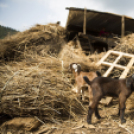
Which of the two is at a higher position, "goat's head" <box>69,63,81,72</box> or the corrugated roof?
the corrugated roof

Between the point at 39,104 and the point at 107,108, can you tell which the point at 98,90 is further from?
the point at 39,104

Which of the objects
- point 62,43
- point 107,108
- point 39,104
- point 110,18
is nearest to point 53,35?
point 62,43

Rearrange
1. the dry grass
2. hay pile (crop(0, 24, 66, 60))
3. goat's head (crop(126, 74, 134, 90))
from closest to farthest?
goat's head (crop(126, 74, 134, 90)), the dry grass, hay pile (crop(0, 24, 66, 60))

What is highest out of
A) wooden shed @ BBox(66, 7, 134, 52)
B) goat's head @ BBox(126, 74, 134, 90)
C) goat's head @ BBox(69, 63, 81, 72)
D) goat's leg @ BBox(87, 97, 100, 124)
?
wooden shed @ BBox(66, 7, 134, 52)

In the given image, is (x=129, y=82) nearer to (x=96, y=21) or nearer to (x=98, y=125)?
(x=98, y=125)

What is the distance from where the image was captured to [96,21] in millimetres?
4066

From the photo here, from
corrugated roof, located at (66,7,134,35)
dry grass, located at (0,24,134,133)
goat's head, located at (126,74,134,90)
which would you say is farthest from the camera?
corrugated roof, located at (66,7,134,35)

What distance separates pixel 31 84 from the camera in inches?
70.4

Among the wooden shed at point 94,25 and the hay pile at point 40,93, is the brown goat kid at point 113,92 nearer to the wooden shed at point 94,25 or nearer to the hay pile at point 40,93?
the hay pile at point 40,93

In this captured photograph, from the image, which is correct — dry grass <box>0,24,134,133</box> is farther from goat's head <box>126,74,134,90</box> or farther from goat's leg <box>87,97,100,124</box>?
goat's head <box>126,74,134,90</box>

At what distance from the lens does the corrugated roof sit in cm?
356

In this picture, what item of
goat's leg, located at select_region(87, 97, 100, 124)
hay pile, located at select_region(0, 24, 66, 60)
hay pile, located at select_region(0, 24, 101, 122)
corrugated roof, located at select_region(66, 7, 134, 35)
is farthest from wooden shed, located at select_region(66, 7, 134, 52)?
goat's leg, located at select_region(87, 97, 100, 124)

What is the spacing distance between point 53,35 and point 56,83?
1.82m

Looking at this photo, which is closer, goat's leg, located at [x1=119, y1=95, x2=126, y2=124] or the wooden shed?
goat's leg, located at [x1=119, y1=95, x2=126, y2=124]
